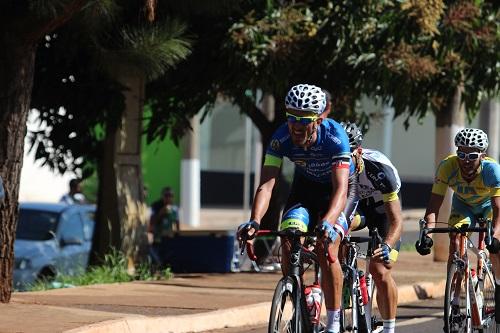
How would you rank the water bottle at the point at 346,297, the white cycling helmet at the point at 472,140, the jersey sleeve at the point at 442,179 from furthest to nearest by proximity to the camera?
the jersey sleeve at the point at 442,179 → the white cycling helmet at the point at 472,140 → the water bottle at the point at 346,297

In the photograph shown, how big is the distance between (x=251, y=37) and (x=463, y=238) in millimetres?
6286

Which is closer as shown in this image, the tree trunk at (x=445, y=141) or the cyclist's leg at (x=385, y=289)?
the cyclist's leg at (x=385, y=289)

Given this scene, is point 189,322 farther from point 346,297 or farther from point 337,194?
point 337,194

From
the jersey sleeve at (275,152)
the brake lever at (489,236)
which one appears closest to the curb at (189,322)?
the jersey sleeve at (275,152)

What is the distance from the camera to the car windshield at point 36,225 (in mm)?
18219

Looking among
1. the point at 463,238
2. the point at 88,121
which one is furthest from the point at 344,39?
the point at 463,238

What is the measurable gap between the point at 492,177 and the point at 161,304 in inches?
161

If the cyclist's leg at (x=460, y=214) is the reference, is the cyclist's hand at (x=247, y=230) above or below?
below

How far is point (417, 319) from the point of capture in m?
12.4

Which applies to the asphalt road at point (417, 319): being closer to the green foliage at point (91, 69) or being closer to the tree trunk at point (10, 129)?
the tree trunk at point (10, 129)

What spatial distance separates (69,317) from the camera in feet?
34.9

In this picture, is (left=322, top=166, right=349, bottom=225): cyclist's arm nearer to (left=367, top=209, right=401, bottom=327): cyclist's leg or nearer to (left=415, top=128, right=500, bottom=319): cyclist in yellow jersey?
(left=367, top=209, right=401, bottom=327): cyclist's leg

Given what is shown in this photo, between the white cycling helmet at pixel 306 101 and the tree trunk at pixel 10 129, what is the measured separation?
4.37 meters

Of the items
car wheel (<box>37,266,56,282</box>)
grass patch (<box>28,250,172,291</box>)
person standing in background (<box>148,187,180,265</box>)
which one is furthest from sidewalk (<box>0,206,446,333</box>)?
person standing in background (<box>148,187,180,265</box>)
